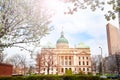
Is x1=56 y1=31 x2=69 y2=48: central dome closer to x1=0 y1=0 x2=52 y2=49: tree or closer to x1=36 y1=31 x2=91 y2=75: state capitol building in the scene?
x1=36 y1=31 x2=91 y2=75: state capitol building

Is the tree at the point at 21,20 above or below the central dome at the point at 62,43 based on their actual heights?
below

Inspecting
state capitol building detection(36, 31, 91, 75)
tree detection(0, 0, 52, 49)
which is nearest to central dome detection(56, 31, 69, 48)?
state capitol building detection(36, 31, 91, 75)

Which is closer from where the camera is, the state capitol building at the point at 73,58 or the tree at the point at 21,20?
the tree at the point at 21,20

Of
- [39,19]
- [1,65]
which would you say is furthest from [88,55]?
[39,19]

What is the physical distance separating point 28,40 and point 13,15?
263cm

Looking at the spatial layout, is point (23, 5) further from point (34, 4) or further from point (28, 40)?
point (28, 40)

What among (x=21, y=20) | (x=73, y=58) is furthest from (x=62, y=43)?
(x=21, y=20)

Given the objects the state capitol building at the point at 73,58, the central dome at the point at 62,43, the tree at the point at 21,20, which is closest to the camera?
the tree at the point at 21,20

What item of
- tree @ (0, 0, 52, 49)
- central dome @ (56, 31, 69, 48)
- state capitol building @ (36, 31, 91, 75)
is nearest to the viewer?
tree @ (0, 0, 52, 49)

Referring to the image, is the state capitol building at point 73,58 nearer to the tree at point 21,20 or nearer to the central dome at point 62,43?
the central dome at point 62,43

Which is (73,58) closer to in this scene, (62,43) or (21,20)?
(62,43)

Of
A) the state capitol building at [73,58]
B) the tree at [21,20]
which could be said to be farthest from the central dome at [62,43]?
the tree at [21,20]

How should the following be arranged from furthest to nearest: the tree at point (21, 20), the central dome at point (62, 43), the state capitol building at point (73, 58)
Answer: the state capitol building at point (73, 58) → the central dome at point (62, 43) → the tree at point (21, 20)

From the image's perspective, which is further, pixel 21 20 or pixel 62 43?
pixel 62 43
